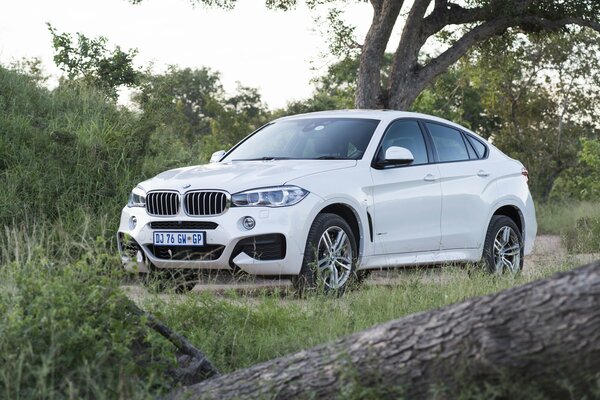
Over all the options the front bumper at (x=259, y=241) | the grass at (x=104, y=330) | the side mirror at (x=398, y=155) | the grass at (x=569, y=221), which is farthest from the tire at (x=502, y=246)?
the grass at (x=569, y=221)

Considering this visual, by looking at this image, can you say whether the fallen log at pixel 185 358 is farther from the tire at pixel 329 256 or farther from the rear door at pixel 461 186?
the rear door at pixel 461 186

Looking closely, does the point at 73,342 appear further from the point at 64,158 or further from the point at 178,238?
the point at 64,158

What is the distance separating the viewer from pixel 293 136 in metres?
10.1

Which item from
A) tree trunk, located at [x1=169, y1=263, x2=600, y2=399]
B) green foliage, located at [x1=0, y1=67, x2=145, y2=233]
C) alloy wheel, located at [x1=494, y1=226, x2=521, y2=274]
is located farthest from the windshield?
tree trunk, located at [x1=169, y1=263, x2=600, y2=399]

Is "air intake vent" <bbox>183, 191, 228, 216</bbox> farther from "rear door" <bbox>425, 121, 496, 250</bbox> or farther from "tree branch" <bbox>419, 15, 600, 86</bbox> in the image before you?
"tree branch" <bbox>419, 15, 600, 86</bbox>

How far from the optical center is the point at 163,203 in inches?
358

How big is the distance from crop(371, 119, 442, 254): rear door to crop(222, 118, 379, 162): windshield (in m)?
0.22

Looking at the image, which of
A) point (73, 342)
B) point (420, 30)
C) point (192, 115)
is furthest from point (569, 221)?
point (192, 115)

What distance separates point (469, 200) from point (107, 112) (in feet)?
24.3

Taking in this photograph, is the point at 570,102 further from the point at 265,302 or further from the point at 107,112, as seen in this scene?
the point at 265,302

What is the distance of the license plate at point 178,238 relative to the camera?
8.73 metres

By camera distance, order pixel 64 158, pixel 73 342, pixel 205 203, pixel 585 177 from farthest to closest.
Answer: pixel 585 177
pixel 64 158
pixel 205 203
pixel 73 342

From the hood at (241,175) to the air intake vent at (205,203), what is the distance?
6 cm

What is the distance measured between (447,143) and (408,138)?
64cm
